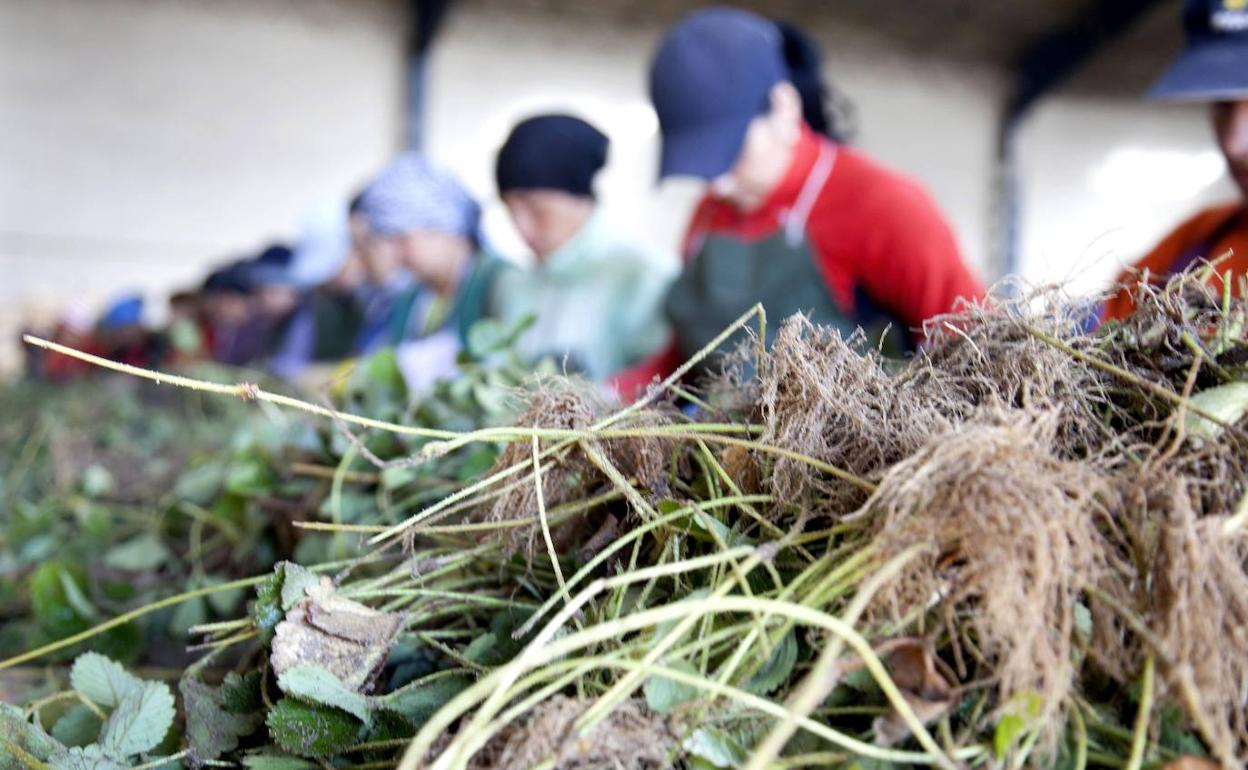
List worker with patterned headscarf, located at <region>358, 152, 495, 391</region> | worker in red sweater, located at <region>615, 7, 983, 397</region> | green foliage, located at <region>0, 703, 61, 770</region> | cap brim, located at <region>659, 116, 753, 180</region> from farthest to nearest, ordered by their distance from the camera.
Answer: worker with patterned headscarf, located at <region>358, 152, 495, 391</region> < cap brim, located at <region>659, 116, 753, 180</region> < worker in red sweater, located at <region>615, 7, 983, 397</region> < green foliage, located at <region>0, 703, 61, 770</region>

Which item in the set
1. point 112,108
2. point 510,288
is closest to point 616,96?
point 112,108

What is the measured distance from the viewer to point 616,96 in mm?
5430

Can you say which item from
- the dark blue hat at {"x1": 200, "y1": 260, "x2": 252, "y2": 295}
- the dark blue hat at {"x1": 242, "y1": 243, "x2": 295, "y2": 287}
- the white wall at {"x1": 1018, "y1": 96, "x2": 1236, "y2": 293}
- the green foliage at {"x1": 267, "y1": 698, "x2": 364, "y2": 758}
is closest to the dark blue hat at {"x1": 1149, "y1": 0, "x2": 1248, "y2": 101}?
the green foliage at {"x1": 267, "y1": 698, "x2": 364, "y2": 758}

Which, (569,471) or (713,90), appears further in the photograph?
(713,90)

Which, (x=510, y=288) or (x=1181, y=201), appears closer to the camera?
(x=510, y=288)

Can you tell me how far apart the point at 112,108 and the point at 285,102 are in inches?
34.1

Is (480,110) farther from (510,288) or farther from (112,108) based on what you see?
(510,288)

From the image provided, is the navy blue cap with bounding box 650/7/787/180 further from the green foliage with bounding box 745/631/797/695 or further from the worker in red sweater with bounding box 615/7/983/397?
the green foliage with bounding box 745/631/797/695

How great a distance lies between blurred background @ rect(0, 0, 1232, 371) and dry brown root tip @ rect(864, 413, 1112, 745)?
479 cm

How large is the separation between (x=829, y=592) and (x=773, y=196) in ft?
2.89

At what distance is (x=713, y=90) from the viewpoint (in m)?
1.01

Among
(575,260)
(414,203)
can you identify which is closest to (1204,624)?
(575,260)

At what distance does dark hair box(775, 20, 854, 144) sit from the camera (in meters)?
1.17

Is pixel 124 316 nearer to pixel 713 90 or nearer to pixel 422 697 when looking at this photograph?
pixel 713 90
